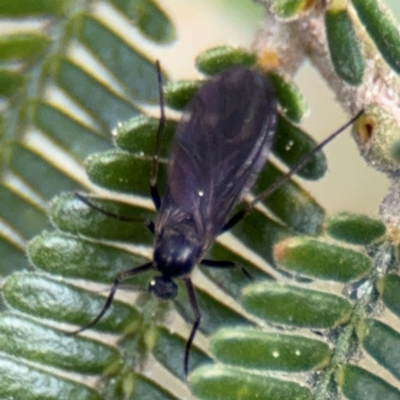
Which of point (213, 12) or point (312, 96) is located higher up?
point (213, 12)

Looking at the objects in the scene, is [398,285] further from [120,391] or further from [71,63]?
[71,63]

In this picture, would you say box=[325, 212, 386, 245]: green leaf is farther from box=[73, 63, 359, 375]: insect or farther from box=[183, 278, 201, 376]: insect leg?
box=[183, 278, 201, 376]: insect leg

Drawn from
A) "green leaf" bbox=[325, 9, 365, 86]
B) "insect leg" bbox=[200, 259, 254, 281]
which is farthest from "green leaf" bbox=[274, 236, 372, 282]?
"green leaf" bbox=[325, 9, 365, 86]

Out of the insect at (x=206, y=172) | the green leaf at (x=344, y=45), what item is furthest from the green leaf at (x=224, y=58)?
the green leaf at (x=344, y=45)

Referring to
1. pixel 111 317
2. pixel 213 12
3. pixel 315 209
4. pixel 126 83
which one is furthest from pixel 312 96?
pixel 111 317

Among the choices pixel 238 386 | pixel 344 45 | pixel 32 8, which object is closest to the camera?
pixel 238 386

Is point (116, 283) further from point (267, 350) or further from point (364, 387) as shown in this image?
point (364, 387)

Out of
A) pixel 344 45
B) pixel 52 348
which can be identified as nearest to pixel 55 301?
pixel 52 348
